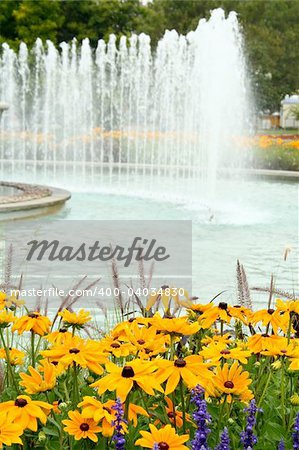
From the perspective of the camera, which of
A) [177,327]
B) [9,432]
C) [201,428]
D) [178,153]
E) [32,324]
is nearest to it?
[9,432]

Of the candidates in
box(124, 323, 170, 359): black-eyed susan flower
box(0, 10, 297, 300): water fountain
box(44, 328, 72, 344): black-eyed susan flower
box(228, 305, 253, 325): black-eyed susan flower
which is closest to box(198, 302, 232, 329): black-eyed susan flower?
box(228, 305, 253, 325): black-eyed susan flower

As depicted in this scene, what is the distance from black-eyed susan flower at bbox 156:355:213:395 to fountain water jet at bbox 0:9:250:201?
13.6m

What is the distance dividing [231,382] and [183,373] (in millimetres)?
183

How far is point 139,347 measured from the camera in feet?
6.52

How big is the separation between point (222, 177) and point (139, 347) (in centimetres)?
1967

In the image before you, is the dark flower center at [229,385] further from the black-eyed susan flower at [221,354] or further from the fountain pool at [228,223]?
the fountain pool at [228,223]

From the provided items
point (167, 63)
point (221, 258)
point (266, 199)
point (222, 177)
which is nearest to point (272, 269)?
point (221, 258)

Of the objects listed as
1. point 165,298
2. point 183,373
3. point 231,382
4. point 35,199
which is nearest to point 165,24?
point 35,199

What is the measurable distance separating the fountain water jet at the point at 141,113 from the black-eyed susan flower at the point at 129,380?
→ 13.6m

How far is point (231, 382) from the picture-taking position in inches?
70.1

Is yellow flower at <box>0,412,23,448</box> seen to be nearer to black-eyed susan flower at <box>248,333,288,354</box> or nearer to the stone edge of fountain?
black-eyed susan flower at <box>248,333,288,354</box>

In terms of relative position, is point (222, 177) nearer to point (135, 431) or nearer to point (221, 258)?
point (221, 258)

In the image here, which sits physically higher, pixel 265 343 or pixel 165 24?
pixel 165 24

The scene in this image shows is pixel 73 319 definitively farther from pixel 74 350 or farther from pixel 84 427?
pixel 84 427
